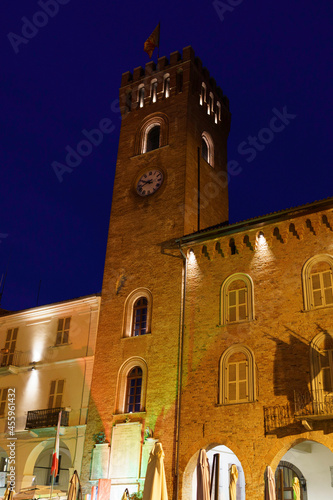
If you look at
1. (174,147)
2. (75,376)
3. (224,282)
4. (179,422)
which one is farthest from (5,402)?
(174,147)

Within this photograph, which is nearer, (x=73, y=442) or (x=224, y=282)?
(x=224, y=282)

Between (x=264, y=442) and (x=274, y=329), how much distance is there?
3.93m

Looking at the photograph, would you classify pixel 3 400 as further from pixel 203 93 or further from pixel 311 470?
pixel 203 93

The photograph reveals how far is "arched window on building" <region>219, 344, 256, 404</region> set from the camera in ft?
64.8

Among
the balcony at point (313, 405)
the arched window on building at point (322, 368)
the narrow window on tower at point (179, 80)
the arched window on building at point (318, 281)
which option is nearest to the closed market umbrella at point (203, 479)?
the balcony at point (313, 405)

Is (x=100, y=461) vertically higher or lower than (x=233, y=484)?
higher

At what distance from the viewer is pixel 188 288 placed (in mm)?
23156

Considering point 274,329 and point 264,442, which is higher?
point 274,329

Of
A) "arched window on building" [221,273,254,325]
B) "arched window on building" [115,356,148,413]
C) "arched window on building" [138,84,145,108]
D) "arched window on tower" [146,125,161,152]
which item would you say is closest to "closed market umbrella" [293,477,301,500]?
"arched window on building" [221,273,254,325]

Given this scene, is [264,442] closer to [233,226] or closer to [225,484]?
[225,484]

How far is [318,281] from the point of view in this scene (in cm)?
1991

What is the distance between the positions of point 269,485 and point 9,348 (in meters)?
16.4

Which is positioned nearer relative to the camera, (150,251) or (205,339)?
(205,339)

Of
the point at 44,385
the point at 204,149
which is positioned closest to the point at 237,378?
the point at 44,385
